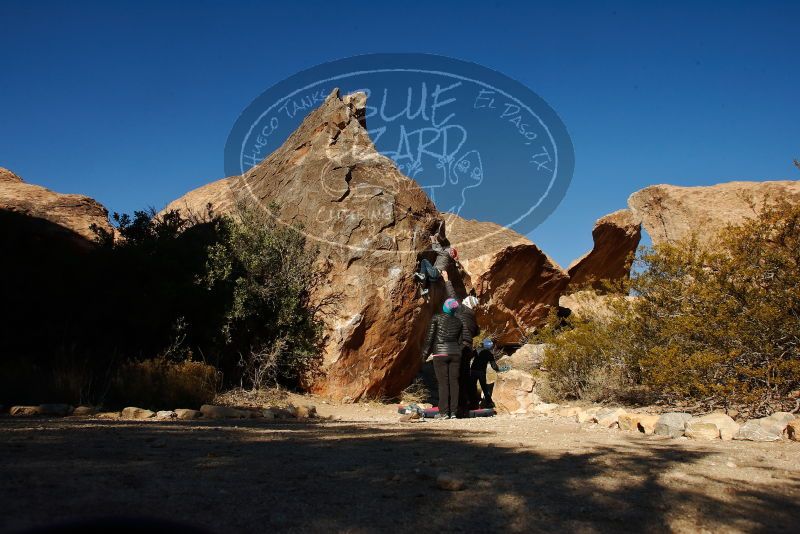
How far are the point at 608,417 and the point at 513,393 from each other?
15.6ft

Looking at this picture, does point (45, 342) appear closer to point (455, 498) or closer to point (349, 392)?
point (349, 392)

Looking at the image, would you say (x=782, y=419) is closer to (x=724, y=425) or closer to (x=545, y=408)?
(x=724, y=425)

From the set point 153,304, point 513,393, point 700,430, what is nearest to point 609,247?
point 513,393

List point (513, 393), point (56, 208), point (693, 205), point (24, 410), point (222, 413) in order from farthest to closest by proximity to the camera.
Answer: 1. point (693, 205)
2. point (56, 208)
3. point (513, 393)
4. point (222, 413)
5. point (24, 410)

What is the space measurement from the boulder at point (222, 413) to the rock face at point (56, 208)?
593 centimetres

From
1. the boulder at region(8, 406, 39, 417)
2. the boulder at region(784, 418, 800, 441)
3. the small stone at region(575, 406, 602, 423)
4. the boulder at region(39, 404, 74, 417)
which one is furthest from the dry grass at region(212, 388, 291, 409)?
the boulder at region(784, 418, 800, 441)

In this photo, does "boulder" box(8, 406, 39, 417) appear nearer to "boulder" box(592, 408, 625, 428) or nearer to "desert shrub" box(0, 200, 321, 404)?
"desert shrub" box(0, 200, 321, 404)

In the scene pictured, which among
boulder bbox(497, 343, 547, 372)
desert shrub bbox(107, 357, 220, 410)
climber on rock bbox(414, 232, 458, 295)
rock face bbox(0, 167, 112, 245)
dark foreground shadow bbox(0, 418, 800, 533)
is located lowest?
dark foreground shadow bbox(0, 418, 800, 533)

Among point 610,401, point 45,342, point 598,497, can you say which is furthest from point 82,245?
point 598,497

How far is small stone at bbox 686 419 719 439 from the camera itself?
17.2ft

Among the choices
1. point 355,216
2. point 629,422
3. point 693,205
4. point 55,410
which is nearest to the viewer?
point 629,422

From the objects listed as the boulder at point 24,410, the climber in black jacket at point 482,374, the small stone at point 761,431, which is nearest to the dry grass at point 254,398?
the boulder at point 24,410

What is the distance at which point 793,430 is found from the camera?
4930 millimetres

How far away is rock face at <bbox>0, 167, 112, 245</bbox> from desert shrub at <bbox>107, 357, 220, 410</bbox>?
4143 millimetres
